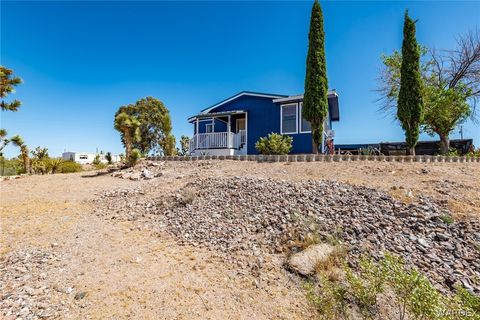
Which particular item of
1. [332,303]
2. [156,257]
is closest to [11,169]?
[156,257]

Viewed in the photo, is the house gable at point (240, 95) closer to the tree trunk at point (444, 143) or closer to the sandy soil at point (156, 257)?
the sandy soil at point (156, 257)

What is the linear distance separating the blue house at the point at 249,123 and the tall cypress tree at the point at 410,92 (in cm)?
350

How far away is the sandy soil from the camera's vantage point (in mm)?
3447

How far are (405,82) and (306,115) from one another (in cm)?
490

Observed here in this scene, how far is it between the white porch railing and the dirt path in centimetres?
1016

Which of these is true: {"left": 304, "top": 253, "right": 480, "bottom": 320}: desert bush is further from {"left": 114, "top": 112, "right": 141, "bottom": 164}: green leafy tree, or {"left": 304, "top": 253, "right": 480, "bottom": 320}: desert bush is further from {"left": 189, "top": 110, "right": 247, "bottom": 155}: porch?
{"left": 189, "top": 110, "right": 247, "bottom": 155}: porch

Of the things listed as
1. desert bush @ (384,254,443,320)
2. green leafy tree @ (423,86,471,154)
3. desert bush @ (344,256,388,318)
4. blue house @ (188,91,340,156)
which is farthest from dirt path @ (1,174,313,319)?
green leafy tree @ (423,86,471,154)

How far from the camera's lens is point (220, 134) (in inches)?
628

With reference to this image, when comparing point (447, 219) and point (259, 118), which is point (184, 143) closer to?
point (259, 118)

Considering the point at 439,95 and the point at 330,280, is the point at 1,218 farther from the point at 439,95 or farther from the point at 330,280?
the point at 439,95

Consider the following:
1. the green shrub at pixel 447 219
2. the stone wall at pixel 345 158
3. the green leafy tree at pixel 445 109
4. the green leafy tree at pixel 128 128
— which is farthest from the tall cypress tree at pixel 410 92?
the green leafy tree at pixel 128 128

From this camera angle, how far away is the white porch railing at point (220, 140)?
51.8 ft

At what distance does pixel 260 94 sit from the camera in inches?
642

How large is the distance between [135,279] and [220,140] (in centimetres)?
1237
